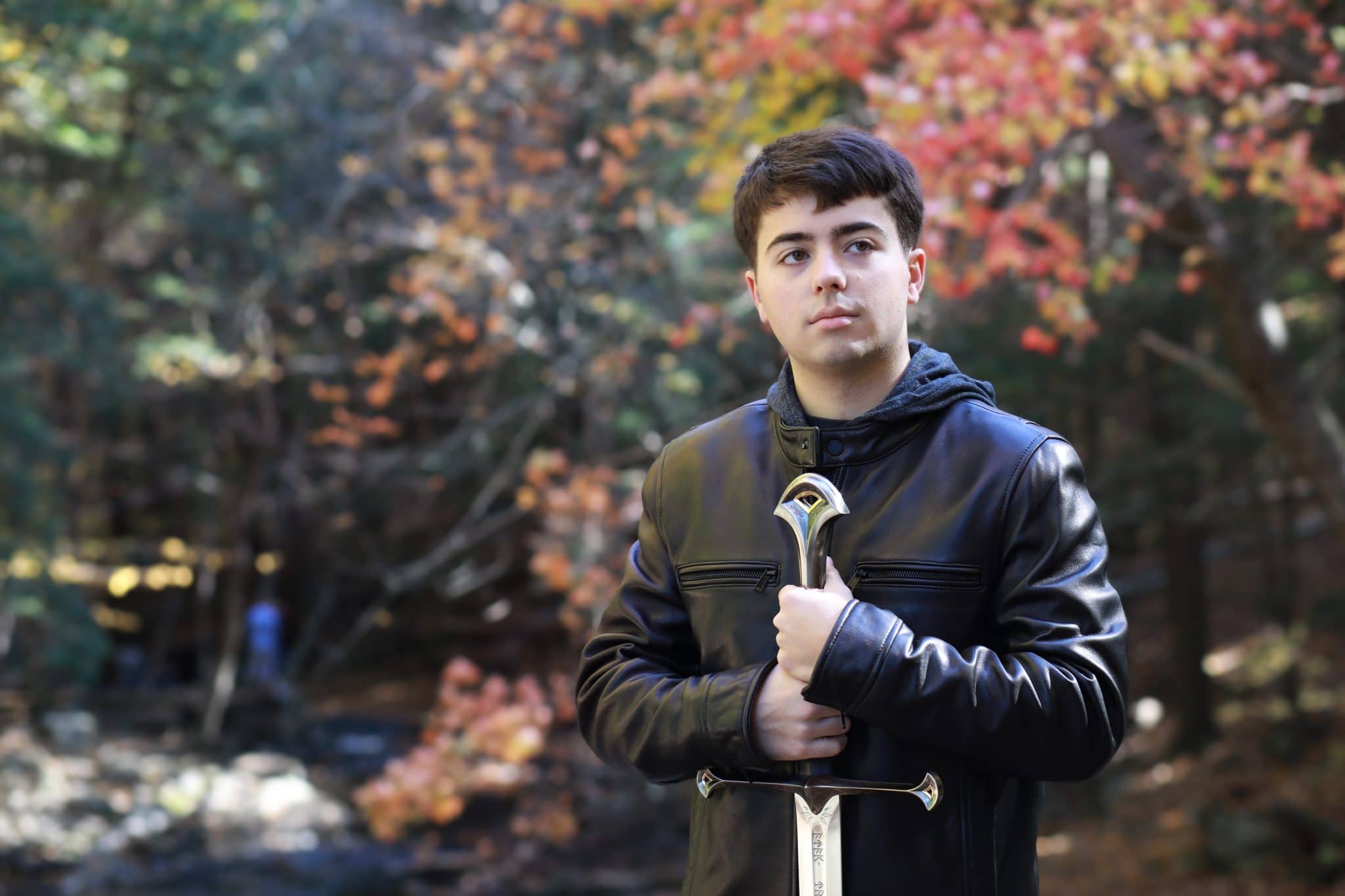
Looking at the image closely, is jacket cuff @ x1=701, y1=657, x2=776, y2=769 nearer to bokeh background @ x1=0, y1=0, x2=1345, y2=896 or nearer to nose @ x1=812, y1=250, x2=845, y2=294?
nose @ x1=812, y1=250, x2=845, y2=294

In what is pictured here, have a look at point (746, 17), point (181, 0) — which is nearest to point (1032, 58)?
point (746, 17)

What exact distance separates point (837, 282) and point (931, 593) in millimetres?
448

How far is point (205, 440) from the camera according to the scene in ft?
58.0

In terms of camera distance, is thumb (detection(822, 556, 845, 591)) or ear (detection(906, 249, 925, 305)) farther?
ear (detection(906, 249, 925, 305))

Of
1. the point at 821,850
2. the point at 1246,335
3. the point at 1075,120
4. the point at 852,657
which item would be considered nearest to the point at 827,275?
the point at 852,657

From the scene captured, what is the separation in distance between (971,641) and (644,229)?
24.8 feet

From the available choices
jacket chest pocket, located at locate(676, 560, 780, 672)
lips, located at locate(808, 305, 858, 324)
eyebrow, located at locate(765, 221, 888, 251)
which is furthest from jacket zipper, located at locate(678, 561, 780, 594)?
eyebrow, located at locate(765, 221, 888, 251)

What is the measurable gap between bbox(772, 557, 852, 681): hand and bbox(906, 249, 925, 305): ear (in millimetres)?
484

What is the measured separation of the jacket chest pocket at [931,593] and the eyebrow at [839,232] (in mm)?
466

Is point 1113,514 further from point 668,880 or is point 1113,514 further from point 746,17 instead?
point 746,17

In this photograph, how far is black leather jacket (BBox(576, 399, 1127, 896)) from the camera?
1.67 meters

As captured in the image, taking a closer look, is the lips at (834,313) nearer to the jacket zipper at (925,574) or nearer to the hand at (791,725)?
the jacket zipper at (925,574)

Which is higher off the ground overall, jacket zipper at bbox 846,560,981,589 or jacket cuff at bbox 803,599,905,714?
jacket zipper at bbox 846,560,981,589

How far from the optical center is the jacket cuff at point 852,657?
5.45 feet
